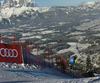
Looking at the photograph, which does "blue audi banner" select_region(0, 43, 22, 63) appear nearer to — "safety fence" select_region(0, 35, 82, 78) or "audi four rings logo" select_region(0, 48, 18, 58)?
"audi four rings logo" select_region(0, 48, 18, 58)

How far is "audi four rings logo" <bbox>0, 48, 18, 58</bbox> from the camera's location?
563 inches

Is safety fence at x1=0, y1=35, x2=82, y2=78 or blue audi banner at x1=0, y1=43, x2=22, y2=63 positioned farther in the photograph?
safety fence at x1=0, y1=35, x2=82, y2=78

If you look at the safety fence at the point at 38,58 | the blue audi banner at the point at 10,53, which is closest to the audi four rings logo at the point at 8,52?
the blue audi banner at the point at 10,53

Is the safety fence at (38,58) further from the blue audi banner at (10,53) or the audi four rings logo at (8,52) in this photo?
the audi four rings logo at (8,52)

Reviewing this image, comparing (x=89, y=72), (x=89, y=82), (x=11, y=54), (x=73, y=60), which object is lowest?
(x=89, y=72)

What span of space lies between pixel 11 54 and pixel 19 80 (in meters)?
4.24

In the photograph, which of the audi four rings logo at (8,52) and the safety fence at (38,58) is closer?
the audi four rings logo at (8,52)

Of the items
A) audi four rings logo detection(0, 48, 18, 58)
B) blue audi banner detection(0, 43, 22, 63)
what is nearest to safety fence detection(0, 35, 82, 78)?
blue audi banner detection(0, 43, 22, 63)

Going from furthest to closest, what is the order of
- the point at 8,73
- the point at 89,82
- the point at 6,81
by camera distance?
the point at 8,73
the point at 89,82
the point at 6,81

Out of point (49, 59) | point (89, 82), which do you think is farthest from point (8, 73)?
point (49, 59)

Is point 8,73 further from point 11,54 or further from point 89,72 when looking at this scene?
point 89,72

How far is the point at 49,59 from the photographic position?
71.5 feet

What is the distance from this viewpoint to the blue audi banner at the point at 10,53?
1436 cm

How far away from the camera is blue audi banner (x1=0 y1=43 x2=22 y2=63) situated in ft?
47.1
